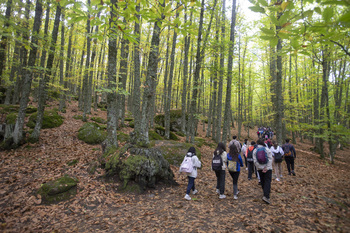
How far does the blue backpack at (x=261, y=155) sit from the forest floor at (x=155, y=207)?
4.52 ft

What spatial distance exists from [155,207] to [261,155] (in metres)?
3.90

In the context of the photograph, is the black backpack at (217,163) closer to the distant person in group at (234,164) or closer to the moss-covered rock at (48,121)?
the distant person in group at (234,164)

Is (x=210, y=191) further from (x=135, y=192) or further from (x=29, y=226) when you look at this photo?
(x=29, y=226)

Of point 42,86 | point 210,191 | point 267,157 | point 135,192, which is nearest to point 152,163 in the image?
point 135,192

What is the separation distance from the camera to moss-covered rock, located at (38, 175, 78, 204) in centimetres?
487

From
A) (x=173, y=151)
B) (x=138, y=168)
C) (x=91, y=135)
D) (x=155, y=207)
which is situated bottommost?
(x=155, y=207)

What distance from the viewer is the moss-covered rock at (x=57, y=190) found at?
4871mm

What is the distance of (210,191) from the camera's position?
622cm

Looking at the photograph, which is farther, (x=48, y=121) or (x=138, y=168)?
(x=48, y=121)

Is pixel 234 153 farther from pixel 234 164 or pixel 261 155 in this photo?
pixel 261 155

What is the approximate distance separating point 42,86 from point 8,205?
669 cm

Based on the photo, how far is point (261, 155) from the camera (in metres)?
5.29

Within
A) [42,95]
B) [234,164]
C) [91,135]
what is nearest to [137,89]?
[91,135]

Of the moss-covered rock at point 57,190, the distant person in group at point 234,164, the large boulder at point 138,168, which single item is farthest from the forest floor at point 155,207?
the distant person in group at point 234,164
